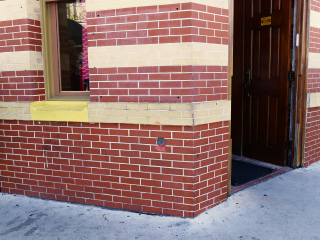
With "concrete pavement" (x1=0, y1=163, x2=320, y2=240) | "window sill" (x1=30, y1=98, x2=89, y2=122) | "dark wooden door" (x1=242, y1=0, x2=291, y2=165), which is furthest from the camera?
"dark wooden door" (x1=242, y1=0, x2=291, y2=165)

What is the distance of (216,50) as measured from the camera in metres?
3.58

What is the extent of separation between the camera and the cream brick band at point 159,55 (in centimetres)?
336

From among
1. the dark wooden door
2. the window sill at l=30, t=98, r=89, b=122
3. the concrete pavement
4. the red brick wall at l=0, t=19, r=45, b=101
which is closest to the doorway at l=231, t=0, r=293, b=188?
the dark wooden door

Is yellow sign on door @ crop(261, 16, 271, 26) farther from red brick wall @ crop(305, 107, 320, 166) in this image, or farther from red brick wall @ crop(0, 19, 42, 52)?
red brick wall @ crop(0, 19, 42, 52)

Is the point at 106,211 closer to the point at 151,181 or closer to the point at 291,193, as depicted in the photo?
the point at 151,181

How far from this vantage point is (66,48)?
420 cm

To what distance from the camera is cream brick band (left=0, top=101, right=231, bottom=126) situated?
A: 3.41 metres

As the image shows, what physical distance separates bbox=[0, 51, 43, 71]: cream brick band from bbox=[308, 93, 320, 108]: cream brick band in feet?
13.5

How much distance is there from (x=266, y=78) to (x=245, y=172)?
1.66 m

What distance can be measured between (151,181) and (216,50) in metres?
1.66

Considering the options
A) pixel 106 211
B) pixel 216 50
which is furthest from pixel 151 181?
pixel 216 50

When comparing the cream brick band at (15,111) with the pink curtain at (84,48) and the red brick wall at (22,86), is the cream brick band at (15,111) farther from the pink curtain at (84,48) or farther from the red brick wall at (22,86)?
the pink curtain at (84,48)

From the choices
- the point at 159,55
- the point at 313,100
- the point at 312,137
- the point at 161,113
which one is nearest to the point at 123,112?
the point at 161,113

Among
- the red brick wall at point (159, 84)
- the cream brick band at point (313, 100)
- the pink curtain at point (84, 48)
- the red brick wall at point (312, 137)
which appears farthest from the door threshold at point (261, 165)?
the pink curtain at point (84, 48)
